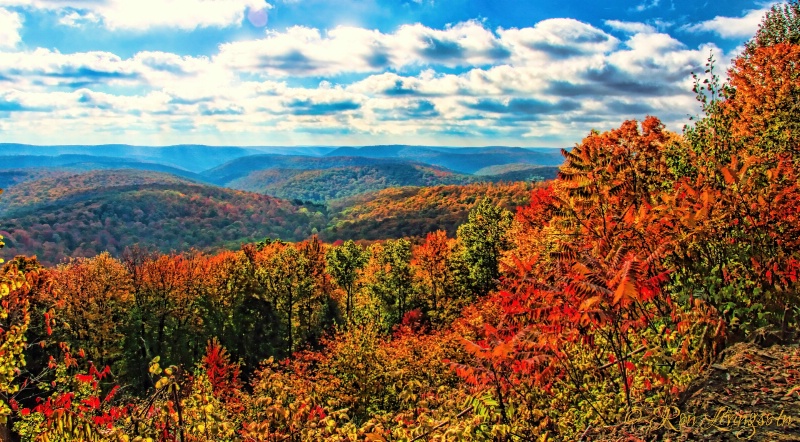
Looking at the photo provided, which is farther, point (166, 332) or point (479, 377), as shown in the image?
point (166, 332)

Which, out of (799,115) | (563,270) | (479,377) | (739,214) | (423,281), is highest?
(799,115)

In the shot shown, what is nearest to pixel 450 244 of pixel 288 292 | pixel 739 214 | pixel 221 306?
pixel 288 292

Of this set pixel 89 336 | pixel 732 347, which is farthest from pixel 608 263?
pixel 89 336

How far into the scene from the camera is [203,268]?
63.2 m

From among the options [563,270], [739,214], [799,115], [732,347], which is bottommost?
[732,347]

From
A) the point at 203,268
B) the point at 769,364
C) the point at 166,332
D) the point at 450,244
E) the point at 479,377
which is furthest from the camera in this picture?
the point at 450,244

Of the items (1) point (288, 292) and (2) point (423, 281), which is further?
(2) point (423, 281)

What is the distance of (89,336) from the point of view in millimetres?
47125

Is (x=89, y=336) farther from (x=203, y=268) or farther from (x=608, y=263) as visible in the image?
(x=608, y=263)

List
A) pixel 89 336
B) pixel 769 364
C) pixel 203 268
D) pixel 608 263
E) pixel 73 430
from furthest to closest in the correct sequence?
pixel 203 268 → pixel 89 336 → pixel 769 364 → pixel 608 263 → pixel 73 430

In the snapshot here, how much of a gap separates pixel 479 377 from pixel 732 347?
15.1ft

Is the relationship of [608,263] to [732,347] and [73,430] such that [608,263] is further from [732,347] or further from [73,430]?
[73,430]

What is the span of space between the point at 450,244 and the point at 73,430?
6326cm

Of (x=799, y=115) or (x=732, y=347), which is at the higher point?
(x=799, y=115)
